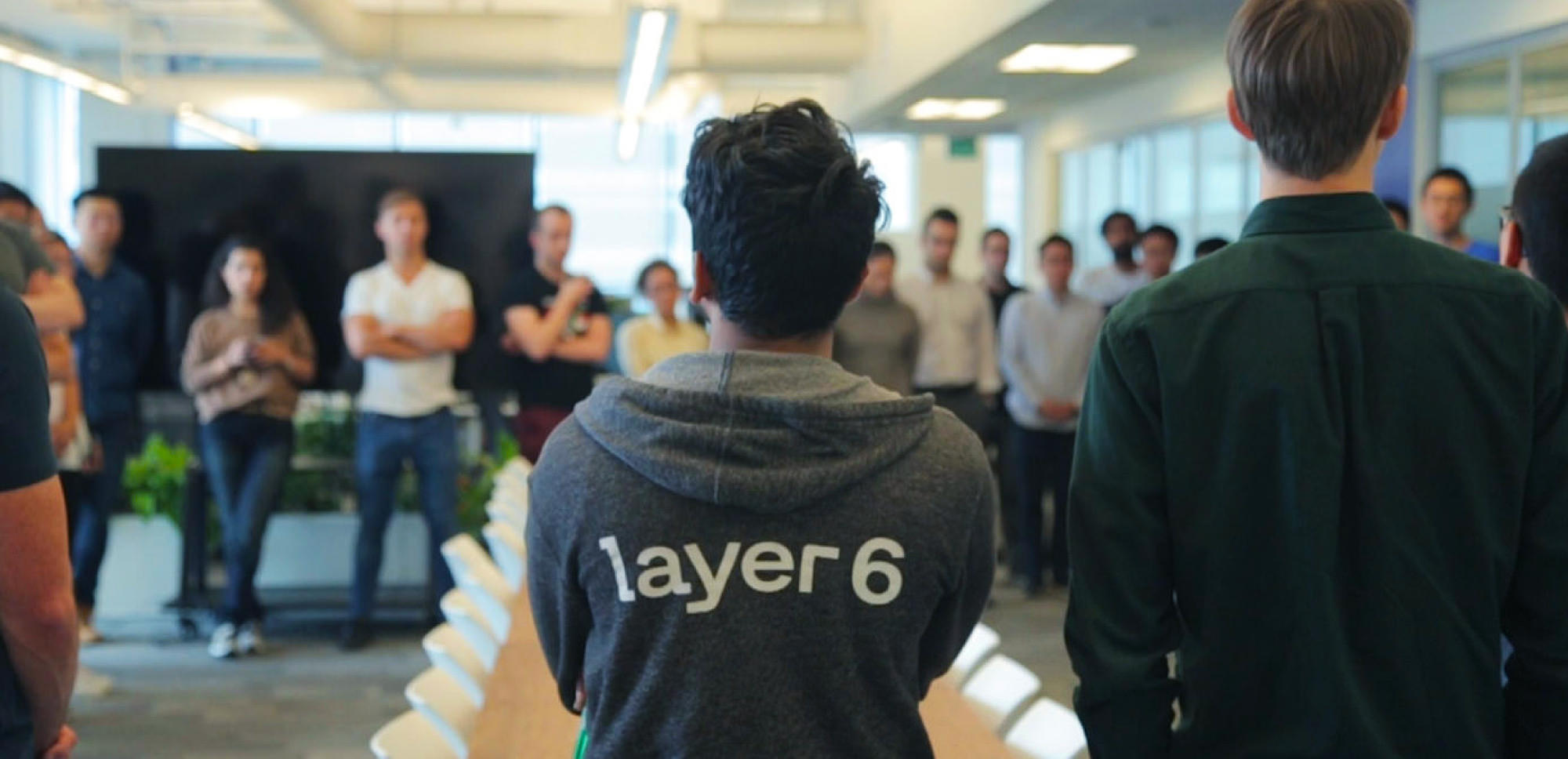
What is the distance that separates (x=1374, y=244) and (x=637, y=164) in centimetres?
1925

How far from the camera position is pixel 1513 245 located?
6.66 ft

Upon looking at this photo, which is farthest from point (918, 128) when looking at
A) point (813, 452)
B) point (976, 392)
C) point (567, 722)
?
point (813, 452)

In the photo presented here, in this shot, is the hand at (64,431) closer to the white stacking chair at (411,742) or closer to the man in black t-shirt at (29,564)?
the white stacking chair at (411,742)

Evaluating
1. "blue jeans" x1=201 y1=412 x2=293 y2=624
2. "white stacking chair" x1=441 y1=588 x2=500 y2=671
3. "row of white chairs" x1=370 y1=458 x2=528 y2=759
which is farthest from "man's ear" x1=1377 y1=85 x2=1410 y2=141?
"blue jeans" x1=201 y1=412 x2=293 y2=624

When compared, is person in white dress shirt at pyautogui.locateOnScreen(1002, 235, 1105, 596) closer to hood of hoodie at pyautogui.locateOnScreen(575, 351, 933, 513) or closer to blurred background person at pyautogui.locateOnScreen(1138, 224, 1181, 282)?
blurred background person at pyautogui.locateOnScreen(1138, 224, 1181, 282)

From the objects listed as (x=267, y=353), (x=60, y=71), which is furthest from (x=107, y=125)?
(x=267, y=353)

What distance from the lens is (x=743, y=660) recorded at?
5.01 ft

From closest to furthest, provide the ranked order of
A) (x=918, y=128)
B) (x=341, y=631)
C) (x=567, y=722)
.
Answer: (x=567, y=722) → (x=341, y=631) → (x=918, y=128)

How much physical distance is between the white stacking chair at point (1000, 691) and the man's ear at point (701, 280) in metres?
1.33

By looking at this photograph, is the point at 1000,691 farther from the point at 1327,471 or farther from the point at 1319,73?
the point at 1319,73

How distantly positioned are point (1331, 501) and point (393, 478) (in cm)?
558

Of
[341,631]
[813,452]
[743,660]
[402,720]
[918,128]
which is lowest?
[341,631]

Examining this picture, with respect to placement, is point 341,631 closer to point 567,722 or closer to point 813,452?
point 567,722

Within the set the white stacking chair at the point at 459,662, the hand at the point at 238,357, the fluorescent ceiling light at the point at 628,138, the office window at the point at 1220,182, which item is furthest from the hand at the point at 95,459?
the fluorescent ceiling light at the point at 628,138
